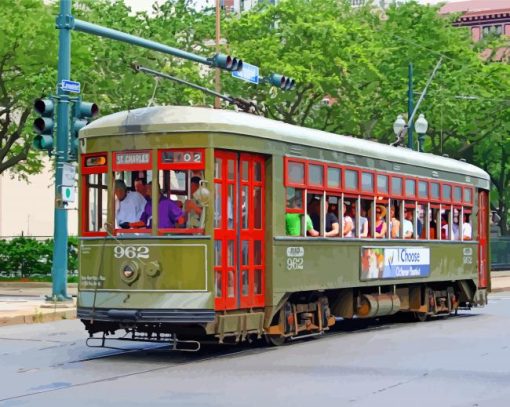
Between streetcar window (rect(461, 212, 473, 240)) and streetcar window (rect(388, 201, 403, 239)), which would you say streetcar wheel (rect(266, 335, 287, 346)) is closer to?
streetcar window (rect(388, 201, 403, 239))

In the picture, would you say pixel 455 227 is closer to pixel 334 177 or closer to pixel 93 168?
pixel 334 177

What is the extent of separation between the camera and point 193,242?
1439 cm

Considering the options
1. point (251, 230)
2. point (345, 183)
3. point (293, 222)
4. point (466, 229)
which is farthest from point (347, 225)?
point (466, 229)

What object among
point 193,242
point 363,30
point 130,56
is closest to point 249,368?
point 193,242

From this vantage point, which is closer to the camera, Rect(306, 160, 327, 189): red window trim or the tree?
Rect(306, 160, 327, 189): red window trim

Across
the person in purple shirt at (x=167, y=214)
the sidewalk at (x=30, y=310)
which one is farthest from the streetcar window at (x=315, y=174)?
the sidewalk at (x=30, y=310)

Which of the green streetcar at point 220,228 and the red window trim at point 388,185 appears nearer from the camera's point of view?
the green streetcar at point 220,228

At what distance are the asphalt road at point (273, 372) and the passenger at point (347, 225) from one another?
159 cm

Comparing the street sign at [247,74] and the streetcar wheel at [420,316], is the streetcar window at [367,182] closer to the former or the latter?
the streetcar wheel at [420,316]

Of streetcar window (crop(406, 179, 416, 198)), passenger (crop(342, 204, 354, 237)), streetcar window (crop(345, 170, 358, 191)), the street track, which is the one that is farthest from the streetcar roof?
streetcar window (crop(406, 179, 416, 198))

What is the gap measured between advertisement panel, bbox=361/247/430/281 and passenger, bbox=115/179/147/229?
482cm

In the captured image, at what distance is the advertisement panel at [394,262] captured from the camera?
18516 millimetres

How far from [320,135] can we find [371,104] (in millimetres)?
29691

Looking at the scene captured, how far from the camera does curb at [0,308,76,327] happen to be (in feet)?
67.9
